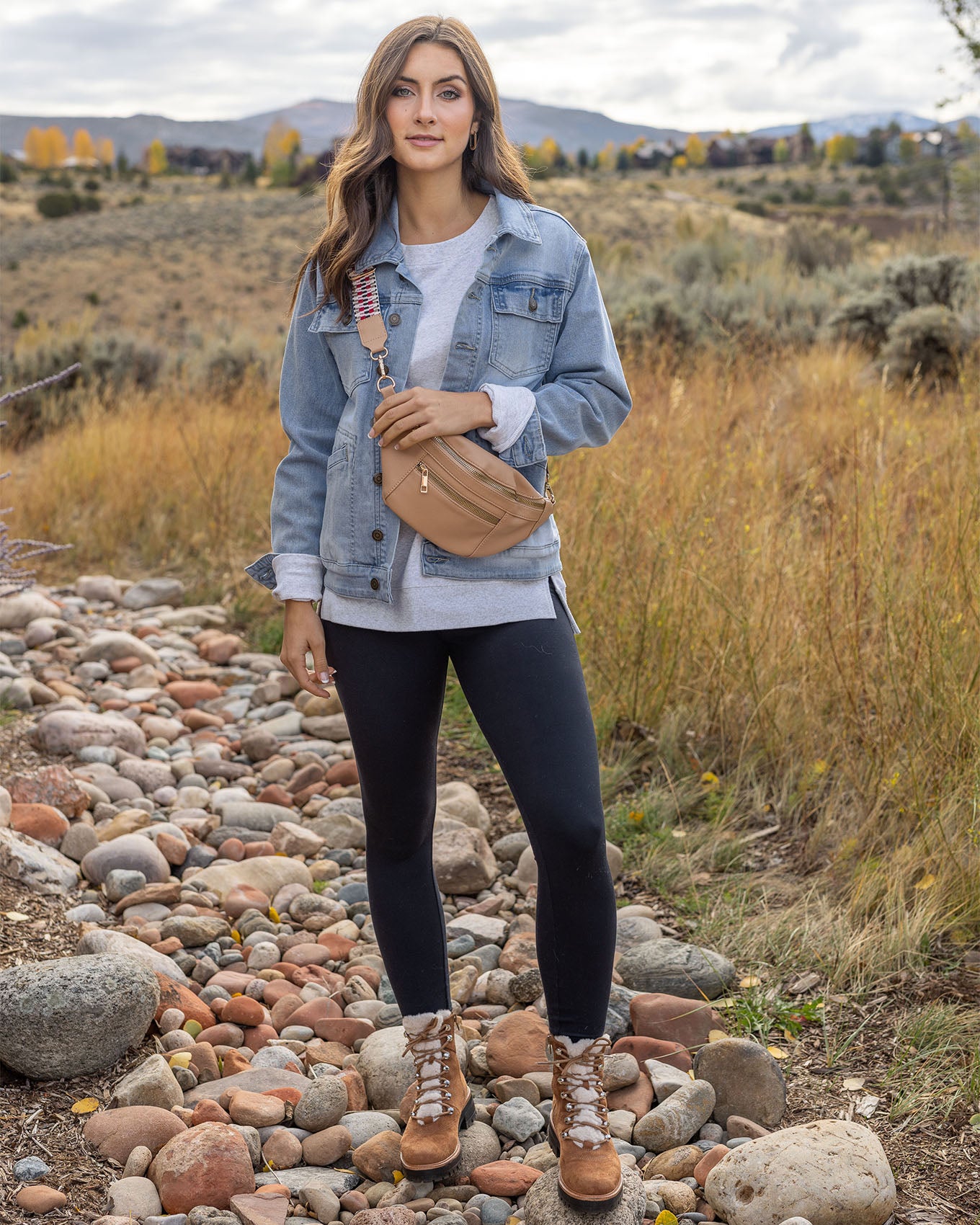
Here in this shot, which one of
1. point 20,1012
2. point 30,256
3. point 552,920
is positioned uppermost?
point 30,256

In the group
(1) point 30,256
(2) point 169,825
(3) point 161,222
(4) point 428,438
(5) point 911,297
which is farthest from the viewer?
(3) point 161,222

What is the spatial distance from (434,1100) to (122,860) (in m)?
1.56

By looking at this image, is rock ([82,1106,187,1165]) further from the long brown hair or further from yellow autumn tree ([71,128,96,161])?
yellow autumn tree ([71,128,96,161])

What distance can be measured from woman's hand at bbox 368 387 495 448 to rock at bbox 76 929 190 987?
1536 millimetres

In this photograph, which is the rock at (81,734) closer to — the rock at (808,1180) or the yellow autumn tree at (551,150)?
the rock at (808,1180)

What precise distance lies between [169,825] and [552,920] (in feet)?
6.62

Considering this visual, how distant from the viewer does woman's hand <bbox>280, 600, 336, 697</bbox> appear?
6.91 ft

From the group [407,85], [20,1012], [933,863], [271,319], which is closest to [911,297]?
[933,863]

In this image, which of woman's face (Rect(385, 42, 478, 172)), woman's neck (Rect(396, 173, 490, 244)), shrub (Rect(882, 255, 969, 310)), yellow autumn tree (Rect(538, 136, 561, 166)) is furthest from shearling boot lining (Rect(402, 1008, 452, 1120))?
yellow autumn tree (Rect(538, 136, 561, 166))

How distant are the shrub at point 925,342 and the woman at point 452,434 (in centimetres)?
667

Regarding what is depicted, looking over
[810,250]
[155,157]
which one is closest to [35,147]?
[155,157]

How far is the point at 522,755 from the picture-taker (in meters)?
1.94

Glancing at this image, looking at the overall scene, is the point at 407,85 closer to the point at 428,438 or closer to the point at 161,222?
the point at 428,438

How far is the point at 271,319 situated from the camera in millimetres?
24250
